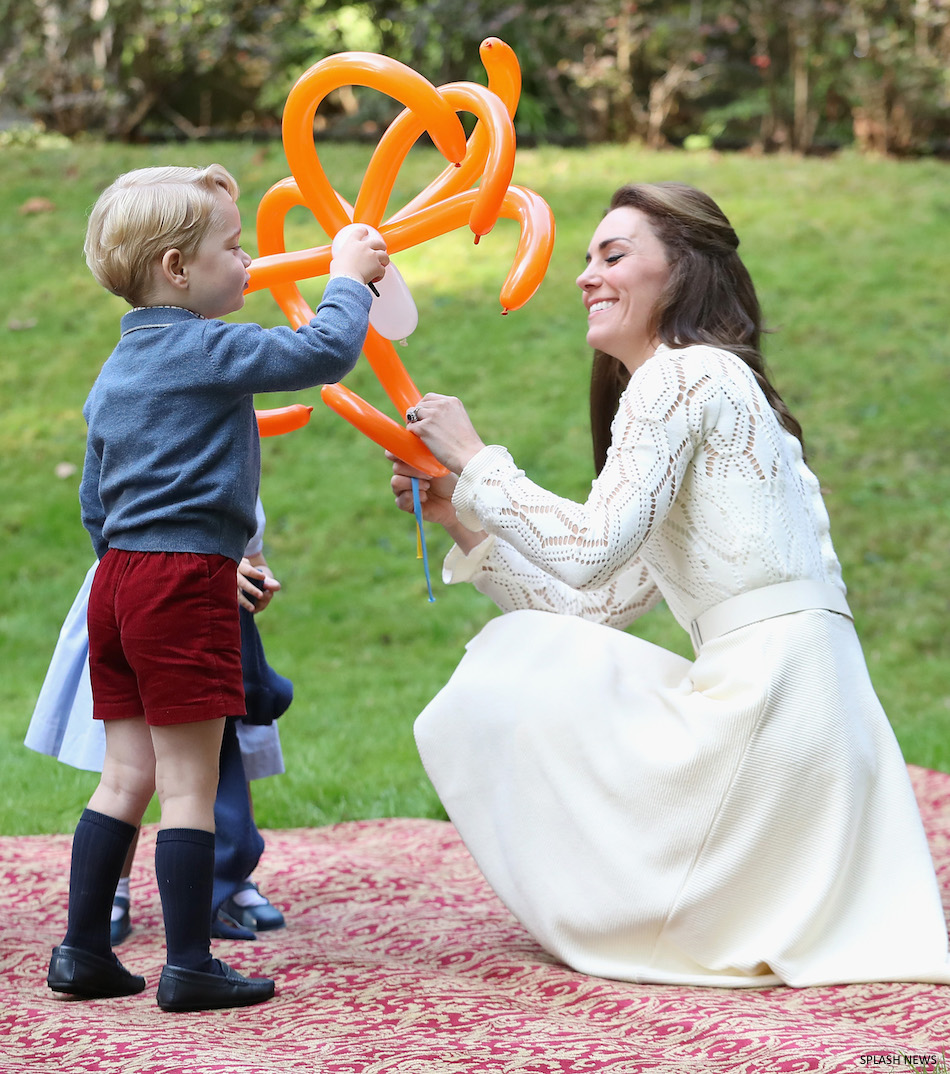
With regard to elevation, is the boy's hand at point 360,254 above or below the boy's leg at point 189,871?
above

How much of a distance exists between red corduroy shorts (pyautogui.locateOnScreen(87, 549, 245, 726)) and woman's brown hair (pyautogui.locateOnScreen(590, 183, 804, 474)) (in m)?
1.03

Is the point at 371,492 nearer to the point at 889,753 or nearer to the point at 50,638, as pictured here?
the point at 50,638

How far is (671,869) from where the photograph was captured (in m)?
2.27

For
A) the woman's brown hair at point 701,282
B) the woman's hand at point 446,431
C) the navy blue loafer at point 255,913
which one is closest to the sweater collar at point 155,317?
the woman's hand at point 446,431

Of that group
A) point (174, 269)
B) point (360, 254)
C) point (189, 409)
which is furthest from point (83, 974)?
point (360, 254)

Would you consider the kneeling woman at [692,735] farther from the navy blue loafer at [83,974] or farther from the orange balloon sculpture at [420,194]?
the navy blue loafer at [83,974]

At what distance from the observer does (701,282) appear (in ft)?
8.49

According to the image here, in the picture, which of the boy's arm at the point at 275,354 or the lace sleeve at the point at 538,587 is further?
the lace sleeve at the point at 538,587

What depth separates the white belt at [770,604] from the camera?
2354 millimetres

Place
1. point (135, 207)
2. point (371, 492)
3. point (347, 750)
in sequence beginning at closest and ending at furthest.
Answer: point (135, 207) < point (347, 750) < point (371, 492)

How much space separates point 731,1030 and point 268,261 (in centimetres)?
160

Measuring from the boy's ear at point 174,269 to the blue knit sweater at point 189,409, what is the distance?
48 mm

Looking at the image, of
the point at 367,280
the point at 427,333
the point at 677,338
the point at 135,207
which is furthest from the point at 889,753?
the point at 427,333

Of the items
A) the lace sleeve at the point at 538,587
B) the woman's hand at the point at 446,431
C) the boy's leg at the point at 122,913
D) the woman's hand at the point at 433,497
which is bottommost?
the boy's leg at the point at 122,913
